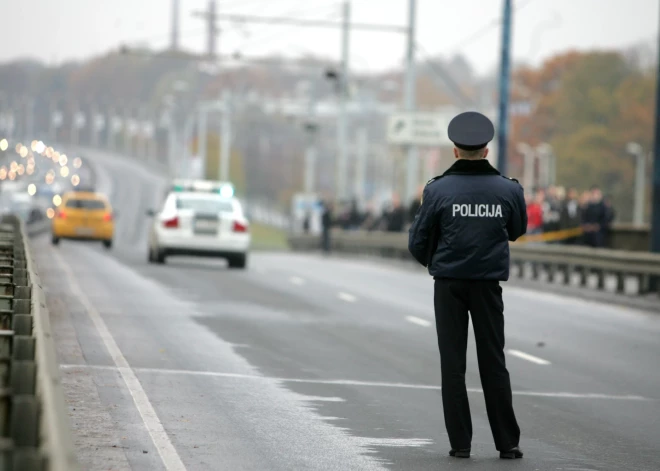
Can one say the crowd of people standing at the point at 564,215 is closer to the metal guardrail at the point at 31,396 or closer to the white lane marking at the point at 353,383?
the white lane marking at the point at 353,383

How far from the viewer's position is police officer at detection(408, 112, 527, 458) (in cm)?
896

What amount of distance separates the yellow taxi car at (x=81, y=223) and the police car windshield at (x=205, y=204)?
41.6 ft

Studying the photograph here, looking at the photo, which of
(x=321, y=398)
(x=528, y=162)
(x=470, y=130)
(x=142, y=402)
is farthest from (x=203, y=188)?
(x=528, y=162)

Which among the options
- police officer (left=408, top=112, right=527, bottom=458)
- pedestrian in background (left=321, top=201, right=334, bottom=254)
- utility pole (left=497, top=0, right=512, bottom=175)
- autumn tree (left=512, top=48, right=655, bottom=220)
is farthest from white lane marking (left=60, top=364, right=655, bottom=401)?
autumn tree (left=512, top=48, right=655, bottom=220)

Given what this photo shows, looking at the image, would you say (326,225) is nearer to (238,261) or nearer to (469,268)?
(238,261)

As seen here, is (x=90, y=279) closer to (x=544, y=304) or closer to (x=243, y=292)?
(x=243, y=292)

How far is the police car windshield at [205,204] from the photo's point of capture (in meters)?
33.3

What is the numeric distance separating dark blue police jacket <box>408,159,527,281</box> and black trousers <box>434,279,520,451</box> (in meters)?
0.09

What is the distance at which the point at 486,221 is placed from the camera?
902 centimetres

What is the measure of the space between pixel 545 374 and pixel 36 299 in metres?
Answer: 6.13

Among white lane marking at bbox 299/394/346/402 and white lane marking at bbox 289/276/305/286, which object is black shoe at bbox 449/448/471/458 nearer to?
white lane marking at bbox 299/394/346/402

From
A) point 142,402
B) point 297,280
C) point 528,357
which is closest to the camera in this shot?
point 142,402

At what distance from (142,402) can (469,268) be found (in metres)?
2.93

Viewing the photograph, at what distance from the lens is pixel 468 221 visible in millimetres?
9008
